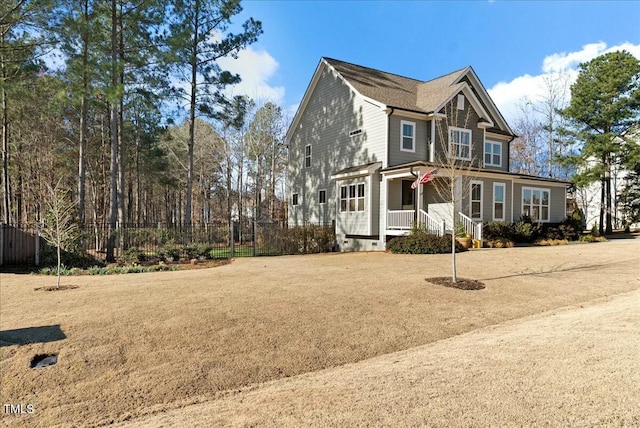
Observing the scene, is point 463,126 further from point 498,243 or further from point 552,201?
point 552,201

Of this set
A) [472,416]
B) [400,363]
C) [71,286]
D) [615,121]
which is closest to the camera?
[472,416]

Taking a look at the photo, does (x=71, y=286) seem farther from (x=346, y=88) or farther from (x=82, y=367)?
(x=346, y=88)

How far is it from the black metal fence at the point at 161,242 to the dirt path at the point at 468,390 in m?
12.7

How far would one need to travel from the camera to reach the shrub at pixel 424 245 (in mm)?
14617

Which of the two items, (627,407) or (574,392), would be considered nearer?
(627,407)

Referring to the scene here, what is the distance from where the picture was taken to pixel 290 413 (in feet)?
10.4

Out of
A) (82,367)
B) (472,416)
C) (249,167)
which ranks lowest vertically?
(82,367)

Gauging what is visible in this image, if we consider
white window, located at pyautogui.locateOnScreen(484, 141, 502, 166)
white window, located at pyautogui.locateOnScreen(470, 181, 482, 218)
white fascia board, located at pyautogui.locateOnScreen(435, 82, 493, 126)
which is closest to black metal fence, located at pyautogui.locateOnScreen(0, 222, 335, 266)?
white window, located at pyautogui.locateOnScreen(470, 181, 482, 218)

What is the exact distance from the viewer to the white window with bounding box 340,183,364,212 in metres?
19.3

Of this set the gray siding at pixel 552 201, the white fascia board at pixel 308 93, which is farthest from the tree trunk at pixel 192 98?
the gray siding at pixel 552 201

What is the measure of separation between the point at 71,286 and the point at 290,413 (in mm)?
8604

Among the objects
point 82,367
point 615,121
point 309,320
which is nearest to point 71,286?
point 82,367

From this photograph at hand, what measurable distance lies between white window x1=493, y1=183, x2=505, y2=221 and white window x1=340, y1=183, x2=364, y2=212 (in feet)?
23.2

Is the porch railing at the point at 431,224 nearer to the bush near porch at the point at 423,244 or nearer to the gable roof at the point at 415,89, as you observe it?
the bush near porch at the point at 423,244
